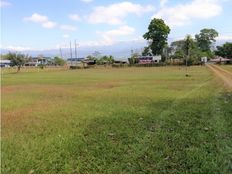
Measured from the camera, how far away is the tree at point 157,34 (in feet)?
338

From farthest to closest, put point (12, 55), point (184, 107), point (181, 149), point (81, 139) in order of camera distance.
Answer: point (12, 55), point (184, 107), point (81, 139), point (181, 149)

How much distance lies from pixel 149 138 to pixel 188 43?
99.1 meters

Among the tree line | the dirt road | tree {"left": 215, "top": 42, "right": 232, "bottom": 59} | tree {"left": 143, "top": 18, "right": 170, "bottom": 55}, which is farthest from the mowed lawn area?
tree {"left": 215, "top": 42, "right": 232, "bottom": 59}

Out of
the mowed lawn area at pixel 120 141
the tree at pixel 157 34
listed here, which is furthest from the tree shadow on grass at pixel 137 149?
the tree at pixel 157 34

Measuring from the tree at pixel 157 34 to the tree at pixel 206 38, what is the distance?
3884cm

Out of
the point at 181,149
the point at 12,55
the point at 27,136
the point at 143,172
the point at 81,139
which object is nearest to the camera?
the point at 143,172

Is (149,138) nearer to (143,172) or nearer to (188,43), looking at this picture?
(143,172)

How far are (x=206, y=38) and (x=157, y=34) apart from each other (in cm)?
4542

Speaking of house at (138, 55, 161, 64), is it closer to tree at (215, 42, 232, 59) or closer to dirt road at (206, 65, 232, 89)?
tree at (215, 42, 232, 59)

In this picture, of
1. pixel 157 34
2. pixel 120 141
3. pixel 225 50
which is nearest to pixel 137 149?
pixel 120 141

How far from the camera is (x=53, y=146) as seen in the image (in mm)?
7211

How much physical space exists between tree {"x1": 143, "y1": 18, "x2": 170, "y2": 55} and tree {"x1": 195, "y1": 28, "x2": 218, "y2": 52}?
38843 millimetres

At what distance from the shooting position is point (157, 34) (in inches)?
4067

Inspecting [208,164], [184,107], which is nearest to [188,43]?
[184,107]
